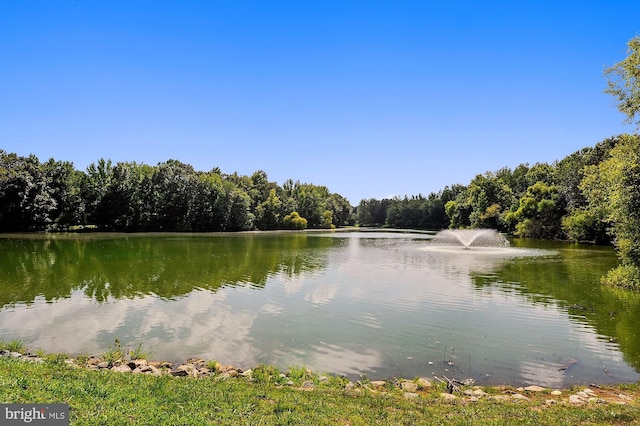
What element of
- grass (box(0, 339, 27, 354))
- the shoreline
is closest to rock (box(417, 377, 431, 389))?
the shoreline

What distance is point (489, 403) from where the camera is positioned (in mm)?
8164

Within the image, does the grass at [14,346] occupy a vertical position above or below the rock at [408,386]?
above

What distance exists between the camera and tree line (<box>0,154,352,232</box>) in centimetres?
7612

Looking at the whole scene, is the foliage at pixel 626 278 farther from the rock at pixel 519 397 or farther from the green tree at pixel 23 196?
the green tree at pixel 23 196

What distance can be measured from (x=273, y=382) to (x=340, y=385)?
162 centimetres

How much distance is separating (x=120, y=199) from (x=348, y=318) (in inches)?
3360

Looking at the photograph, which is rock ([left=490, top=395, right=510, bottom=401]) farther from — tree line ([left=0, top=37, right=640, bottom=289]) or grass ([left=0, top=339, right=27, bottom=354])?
tree line ([left=0, top=37, right=640, bottom=289])

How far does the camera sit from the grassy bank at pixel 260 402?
647 centimetres

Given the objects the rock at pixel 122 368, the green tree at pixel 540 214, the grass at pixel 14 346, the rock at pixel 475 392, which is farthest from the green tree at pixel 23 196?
the green tree at pixel 540 214

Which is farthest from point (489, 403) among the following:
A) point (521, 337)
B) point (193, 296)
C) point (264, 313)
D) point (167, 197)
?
point (167, 197)

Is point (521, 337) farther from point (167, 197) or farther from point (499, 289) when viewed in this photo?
point (167, 197)

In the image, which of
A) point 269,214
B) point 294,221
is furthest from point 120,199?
point 294,221

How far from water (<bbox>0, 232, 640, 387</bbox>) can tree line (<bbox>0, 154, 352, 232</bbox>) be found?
2249 inches

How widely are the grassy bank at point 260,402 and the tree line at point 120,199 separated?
8395 cm
